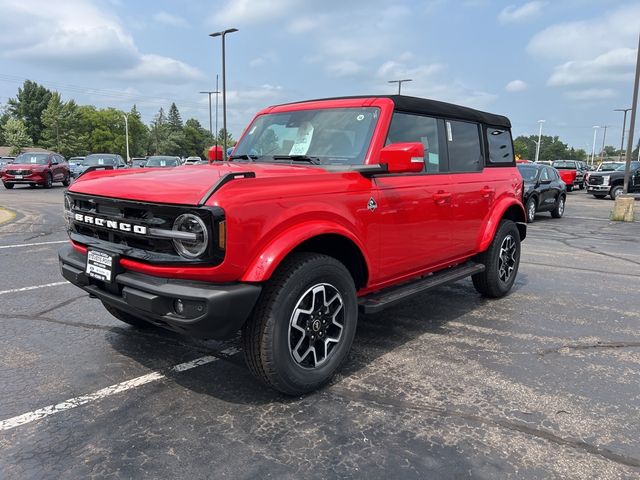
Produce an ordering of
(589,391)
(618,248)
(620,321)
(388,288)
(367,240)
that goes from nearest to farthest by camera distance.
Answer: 1. (589,391)
2. (367,240)
3. (388,288)
4. (620,321)
5. (618,248)

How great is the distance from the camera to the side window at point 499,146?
5.47m

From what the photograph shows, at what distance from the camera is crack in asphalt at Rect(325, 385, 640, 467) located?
2590 mm

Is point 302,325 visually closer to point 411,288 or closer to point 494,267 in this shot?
point 411,288

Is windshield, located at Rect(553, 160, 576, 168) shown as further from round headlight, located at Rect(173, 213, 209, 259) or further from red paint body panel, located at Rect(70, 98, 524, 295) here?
round headlight, located at Rect(173, 213, 209, 259)

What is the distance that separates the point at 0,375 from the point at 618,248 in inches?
402

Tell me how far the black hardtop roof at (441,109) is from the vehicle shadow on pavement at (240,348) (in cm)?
194

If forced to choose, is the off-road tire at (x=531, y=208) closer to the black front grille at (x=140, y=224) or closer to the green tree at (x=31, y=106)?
the black front grille at (x=140, y=224)

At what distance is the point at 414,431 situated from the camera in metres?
2.80

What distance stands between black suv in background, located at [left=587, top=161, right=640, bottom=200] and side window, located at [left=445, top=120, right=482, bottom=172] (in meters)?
20.8

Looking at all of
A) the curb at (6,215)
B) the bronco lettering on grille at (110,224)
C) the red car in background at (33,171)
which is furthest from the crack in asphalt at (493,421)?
the red car in background at (33,171)

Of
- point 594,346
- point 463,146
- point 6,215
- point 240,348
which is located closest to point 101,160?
point 6,215

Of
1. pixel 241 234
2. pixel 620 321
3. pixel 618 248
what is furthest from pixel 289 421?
pixel 618 248

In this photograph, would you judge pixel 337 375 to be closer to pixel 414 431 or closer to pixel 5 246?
pixel 414 431

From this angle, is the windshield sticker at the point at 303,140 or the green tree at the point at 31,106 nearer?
the windshield sticker at the point at 303,140
